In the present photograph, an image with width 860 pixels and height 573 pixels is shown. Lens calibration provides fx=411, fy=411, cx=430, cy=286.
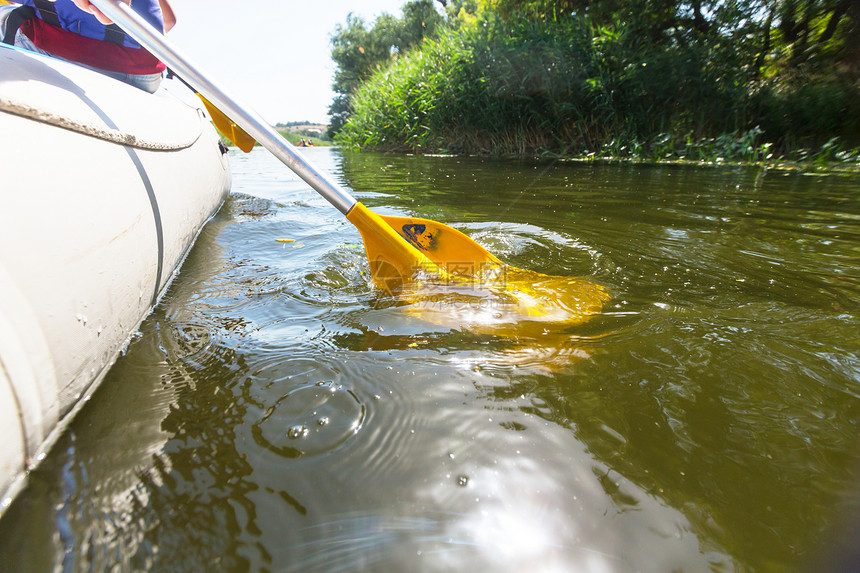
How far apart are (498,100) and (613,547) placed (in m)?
9.70

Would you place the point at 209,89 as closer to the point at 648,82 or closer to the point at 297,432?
the point at 297,432

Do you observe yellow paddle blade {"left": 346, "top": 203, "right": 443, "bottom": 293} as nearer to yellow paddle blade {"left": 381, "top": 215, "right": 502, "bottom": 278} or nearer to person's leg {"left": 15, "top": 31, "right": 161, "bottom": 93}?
yellow paddle blade {"left": 381, "top": 215, "right": 502, "bottom": 278}

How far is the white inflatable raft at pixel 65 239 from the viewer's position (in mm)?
810

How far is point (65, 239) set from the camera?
39.2 inches

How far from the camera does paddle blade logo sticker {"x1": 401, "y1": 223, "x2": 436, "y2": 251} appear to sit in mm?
2109

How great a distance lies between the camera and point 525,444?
36.8 inches

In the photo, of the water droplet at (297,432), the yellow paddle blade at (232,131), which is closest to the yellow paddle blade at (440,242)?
the yellow paddle blade at (232,131)

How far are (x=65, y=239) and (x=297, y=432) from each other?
0.73 m

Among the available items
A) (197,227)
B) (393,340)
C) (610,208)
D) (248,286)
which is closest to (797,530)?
(393,340)

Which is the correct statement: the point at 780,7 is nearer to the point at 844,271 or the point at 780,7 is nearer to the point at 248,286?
the point at 844,271

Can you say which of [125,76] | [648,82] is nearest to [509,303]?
[125,76]

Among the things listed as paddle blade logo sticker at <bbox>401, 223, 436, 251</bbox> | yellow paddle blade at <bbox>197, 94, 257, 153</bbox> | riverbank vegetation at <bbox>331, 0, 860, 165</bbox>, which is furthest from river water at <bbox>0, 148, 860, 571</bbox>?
riverbank vegetation at <bbox>331, 0, 860, 165</bbox>

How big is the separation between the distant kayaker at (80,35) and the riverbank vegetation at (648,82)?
7631 mm

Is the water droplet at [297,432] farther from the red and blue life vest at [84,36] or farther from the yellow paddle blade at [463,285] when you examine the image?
the red and blue life vest at [84,36]
